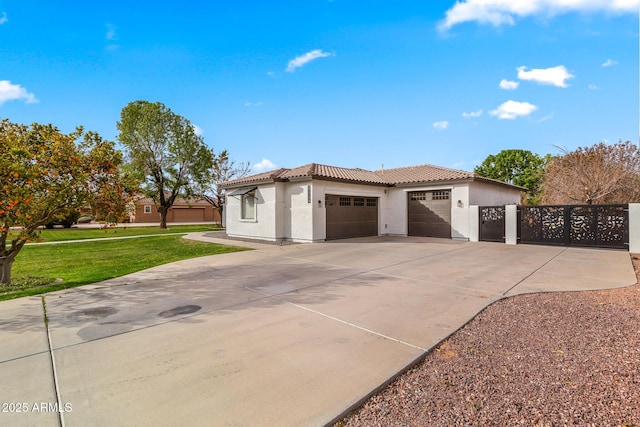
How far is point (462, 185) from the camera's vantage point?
15.6 meters

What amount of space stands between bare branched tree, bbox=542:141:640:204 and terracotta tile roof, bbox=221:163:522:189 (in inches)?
208

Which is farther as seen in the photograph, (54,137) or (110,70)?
(110,70)

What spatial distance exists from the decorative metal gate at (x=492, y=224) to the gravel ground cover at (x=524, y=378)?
10817 mm

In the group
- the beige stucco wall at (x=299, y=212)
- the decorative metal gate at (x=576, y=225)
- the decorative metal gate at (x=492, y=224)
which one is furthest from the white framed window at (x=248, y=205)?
the decorative metal gate at (x=576, y=225)

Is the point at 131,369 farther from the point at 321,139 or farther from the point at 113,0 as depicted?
the point at 321,139

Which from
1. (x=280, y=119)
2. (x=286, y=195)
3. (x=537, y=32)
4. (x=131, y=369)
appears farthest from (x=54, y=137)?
(x=537, y=32)

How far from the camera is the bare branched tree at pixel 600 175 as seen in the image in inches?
720

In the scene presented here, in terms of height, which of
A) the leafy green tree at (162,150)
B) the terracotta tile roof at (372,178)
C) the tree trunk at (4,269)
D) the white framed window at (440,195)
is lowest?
the tree trunk at (4,269)

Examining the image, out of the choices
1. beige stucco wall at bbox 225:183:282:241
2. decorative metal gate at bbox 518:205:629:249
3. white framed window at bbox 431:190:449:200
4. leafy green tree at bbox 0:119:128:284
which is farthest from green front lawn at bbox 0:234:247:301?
decorative metal gate at bbox 518:205:629:249

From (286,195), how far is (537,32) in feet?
40.8

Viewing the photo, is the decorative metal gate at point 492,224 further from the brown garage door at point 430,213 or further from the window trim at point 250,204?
the window trim at point 250,204

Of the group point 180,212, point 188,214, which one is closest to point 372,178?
point 180,212

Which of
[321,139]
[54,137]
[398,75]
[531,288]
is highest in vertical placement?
[398,75]

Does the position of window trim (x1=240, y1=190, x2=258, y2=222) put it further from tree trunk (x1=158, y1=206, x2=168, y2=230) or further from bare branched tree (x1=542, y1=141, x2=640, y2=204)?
bare branched tree (x1=542, y1=141, x2=640, y2=204)
